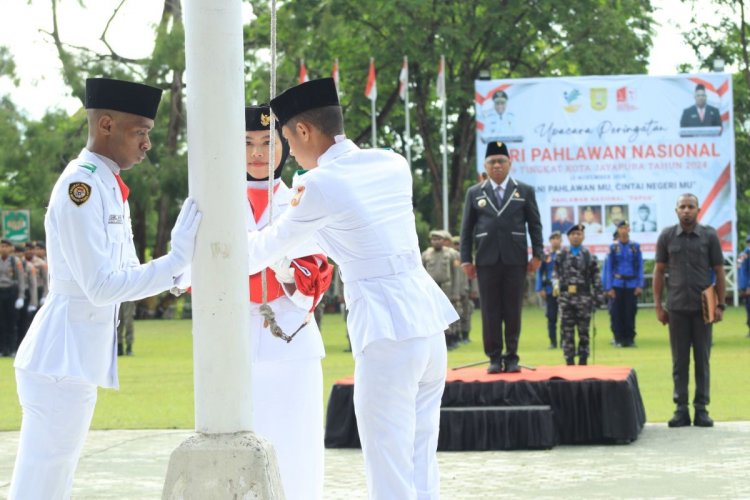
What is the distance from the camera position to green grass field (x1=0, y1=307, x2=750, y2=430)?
1438 cm

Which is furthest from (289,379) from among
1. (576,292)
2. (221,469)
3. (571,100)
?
(571,100)

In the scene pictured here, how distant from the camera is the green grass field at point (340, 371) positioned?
14.4m

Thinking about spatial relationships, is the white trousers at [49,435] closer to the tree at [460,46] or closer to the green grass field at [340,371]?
Answer: the green grass field at [340,371]

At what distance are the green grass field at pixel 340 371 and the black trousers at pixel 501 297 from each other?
1.77 m

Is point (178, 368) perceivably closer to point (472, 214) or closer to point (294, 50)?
point (472, 214)

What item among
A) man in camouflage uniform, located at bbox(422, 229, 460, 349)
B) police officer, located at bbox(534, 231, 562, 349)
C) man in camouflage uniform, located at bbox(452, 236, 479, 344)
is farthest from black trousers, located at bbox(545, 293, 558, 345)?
man in camouflage uniform, located at bbox(422, 229, 460, 349)

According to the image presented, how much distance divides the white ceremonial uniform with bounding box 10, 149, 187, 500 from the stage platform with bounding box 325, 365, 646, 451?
6.74 m

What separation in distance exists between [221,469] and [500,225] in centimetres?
809

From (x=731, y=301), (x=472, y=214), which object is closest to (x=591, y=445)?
(x=472, y=214)

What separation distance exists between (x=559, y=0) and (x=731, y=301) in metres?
11.8

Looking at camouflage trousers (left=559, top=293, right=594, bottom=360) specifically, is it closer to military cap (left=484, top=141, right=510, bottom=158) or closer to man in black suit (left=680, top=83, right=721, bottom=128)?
military cap (left=484, top=141, right=510, bottom=158)

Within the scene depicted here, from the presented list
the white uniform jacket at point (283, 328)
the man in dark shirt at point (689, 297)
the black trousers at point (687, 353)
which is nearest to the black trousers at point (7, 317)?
the man in dark shirt at point (689, 297)

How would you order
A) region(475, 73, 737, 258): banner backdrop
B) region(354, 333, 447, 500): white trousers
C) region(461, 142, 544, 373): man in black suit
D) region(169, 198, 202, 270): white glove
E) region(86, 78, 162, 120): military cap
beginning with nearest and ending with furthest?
region(169, 198, 202, 270): white glove → region(86, 78, 162, 120): military cap → region(354, 333, 447, 500): white trousers → region(461, 142, 544, 373): man in black suit → region(475, 73, 737, 258): banner backdrop

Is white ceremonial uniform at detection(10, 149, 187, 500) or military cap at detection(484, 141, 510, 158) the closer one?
white ceremonial uniform at detection(10, 149, 187, 500)
